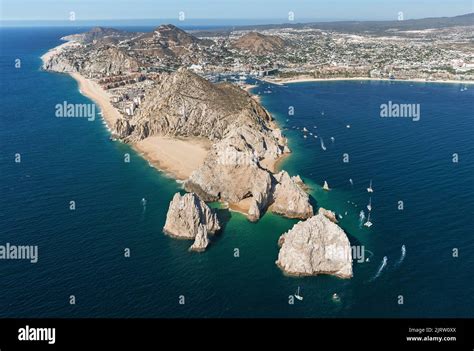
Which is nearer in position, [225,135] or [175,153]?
[225,135]

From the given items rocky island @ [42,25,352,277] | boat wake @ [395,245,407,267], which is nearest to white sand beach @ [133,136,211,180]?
rocky island @ [42,25,352,277]

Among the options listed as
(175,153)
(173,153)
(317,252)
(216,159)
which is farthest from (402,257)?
(173,153)

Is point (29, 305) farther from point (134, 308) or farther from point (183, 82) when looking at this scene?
point (183, 82)

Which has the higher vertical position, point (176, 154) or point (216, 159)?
point (216, 159)

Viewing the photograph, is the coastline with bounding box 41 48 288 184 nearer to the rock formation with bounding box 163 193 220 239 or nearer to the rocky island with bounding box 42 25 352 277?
the rocky island with bounding box 42 25 352 277

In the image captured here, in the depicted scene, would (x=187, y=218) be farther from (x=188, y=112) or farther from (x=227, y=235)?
(x=188, y=112)
